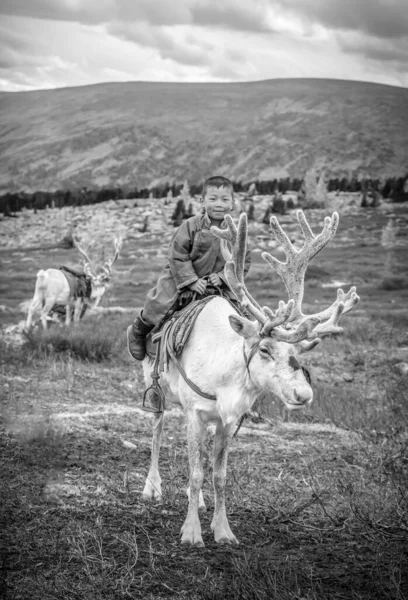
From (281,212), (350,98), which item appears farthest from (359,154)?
(281,212)

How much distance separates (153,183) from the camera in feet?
407

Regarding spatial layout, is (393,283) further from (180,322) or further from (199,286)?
(180,322)

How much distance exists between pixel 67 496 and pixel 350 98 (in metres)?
182

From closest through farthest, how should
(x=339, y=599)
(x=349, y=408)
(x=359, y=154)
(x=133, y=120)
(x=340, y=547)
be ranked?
1. (x=339, y=599)
2. (x=340, y=547)
3. (x=349, y=408)
4. (x=359, y=154)
5. (x=133, y=120)

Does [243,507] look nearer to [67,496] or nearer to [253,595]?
[67,496]

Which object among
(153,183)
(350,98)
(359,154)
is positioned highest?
(350,98)

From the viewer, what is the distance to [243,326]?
4.25 m

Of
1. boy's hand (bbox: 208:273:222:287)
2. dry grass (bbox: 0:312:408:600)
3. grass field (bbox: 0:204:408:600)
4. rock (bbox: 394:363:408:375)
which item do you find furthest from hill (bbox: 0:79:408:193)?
boy's hand (bbox: 208:273:222:287)

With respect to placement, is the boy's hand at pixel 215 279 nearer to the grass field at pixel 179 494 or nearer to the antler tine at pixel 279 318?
the antler tine at pixel 279 318

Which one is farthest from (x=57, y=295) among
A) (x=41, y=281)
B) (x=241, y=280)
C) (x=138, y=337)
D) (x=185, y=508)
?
(x=241, y=280)

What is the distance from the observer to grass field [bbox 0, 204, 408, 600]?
11.7ft

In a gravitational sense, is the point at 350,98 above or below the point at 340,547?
above

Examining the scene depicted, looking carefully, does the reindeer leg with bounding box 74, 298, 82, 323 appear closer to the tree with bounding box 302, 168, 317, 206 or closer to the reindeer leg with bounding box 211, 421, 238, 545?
the reindeer leg with bounding box 211, 421, 238, 545

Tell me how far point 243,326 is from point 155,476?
196cm
